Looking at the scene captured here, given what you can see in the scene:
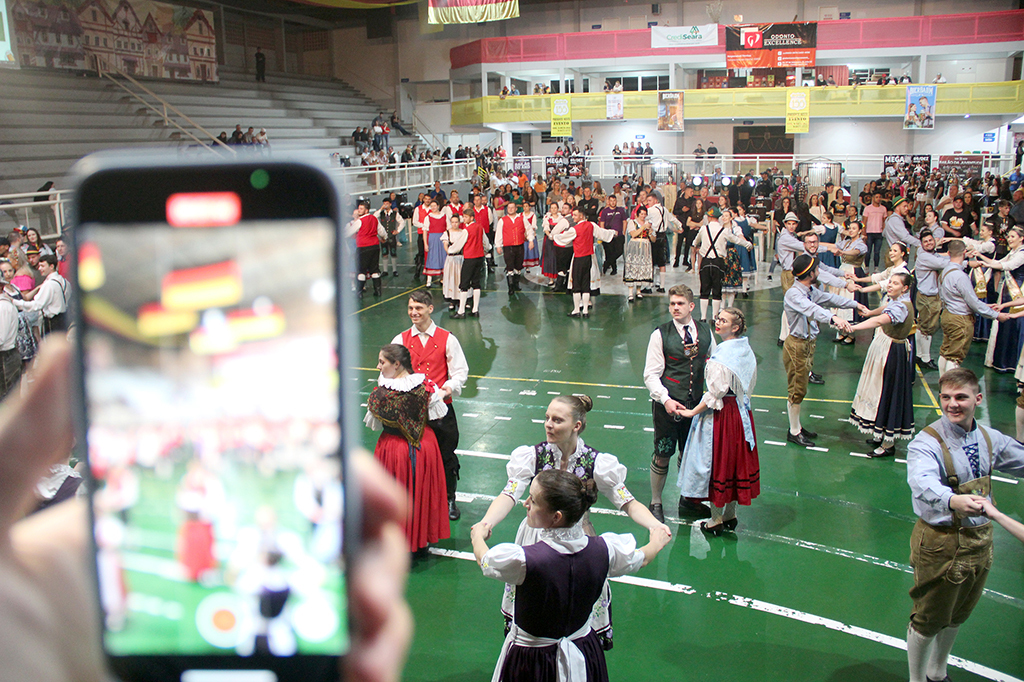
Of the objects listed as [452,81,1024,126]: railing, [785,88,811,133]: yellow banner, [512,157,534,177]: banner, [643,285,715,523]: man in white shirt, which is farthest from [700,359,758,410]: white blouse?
[452,81,1024,126]: railing

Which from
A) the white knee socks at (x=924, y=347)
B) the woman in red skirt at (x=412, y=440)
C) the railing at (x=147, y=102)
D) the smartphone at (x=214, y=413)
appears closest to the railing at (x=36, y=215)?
the woman in red skirt at (x=412, y=440)

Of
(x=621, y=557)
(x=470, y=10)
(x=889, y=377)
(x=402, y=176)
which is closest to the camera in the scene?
(x=621, y=557)

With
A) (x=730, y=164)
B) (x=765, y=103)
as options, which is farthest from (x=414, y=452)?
(x=765, y=103)

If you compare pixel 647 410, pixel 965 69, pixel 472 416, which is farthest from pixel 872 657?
pixel 965 69

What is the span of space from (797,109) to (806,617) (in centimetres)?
2621

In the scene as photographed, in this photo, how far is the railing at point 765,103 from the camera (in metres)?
26.9

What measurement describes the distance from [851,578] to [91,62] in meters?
24.0

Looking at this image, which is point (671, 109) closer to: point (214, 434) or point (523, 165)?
point (523, 165)

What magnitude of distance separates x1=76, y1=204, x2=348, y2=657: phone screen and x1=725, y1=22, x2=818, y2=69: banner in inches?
1204

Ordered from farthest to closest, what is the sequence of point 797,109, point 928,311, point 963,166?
point 797,109 < point 963,166 < point 928,311

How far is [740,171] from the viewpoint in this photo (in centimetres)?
2741

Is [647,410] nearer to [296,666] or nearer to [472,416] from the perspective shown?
[472,416]

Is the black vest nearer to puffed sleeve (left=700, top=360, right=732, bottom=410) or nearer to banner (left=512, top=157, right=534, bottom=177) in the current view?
puffed sleeve (left=700, top=360, right=732, bottom=410)

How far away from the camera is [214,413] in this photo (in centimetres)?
110
